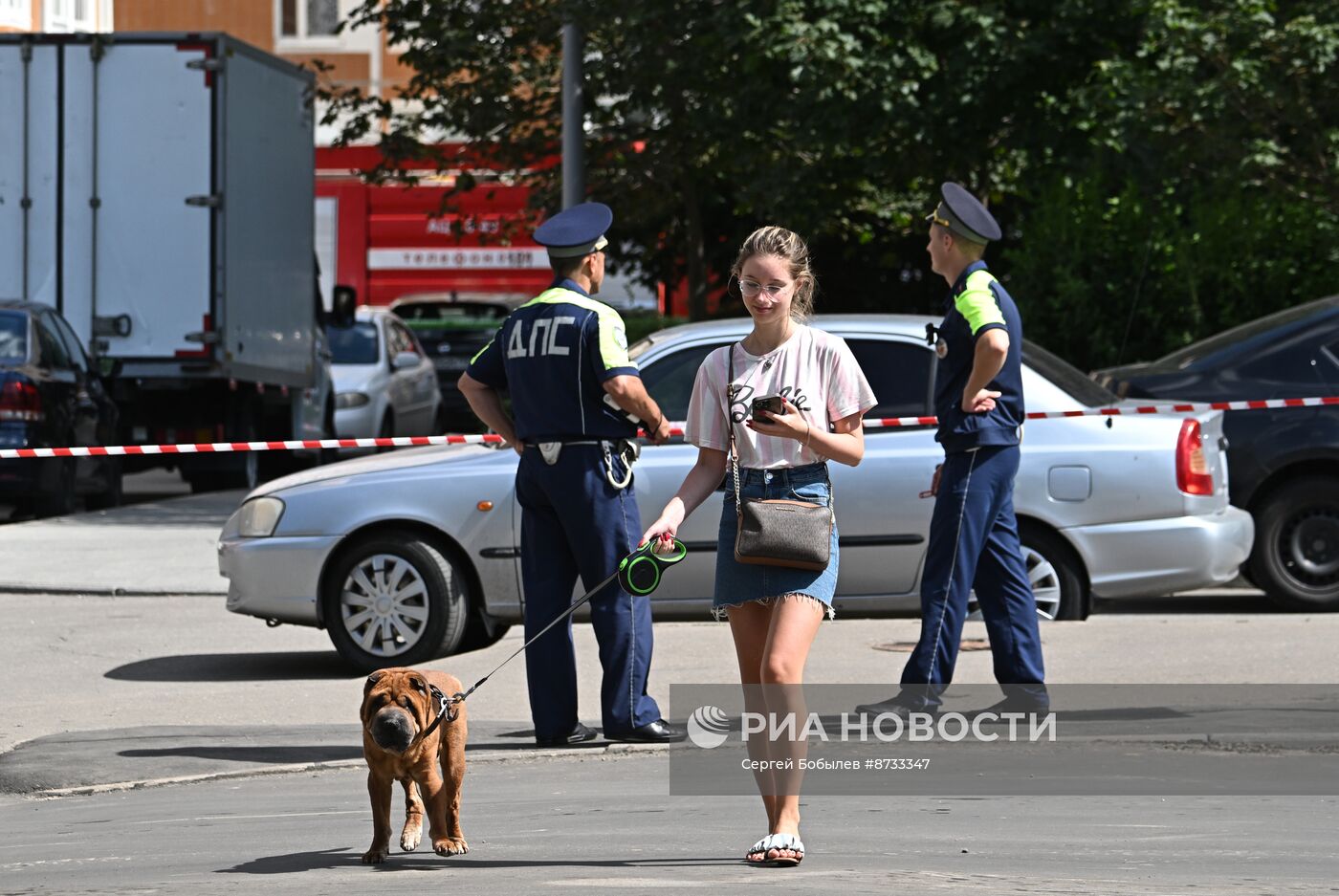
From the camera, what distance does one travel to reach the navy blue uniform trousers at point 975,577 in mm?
7832

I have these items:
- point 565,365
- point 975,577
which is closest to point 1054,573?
point 975,577

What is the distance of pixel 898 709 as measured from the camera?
796 centimetres

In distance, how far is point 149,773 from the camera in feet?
24.8

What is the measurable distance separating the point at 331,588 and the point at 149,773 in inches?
87.9

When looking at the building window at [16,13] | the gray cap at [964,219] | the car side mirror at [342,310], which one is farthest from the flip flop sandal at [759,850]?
the building window at [16,13]

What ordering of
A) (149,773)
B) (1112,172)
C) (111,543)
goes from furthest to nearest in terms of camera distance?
(1112,172), (111,543), (149,773)

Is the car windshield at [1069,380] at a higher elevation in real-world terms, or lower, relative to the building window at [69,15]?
lower

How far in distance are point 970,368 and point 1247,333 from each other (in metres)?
4.75

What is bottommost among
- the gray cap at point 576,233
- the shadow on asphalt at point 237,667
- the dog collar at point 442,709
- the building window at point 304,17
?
the shadow on asphalt at point 237,667

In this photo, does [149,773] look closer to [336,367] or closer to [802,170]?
[802,170]

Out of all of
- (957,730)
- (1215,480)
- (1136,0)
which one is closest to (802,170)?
(1136,0)

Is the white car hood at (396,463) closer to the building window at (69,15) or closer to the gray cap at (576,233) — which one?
the gray cap at (576,233)

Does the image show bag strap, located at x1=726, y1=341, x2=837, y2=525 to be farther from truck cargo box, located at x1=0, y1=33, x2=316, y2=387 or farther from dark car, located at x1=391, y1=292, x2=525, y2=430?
dark car, located at x1=391, y1=292, x2=525, y2=430

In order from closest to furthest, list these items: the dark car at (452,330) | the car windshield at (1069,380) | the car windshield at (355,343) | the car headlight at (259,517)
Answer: the car headlight at (259,517) → the car windshield at (1069,380) → the car windshield at (355,343) → the dark car at (452,330)
